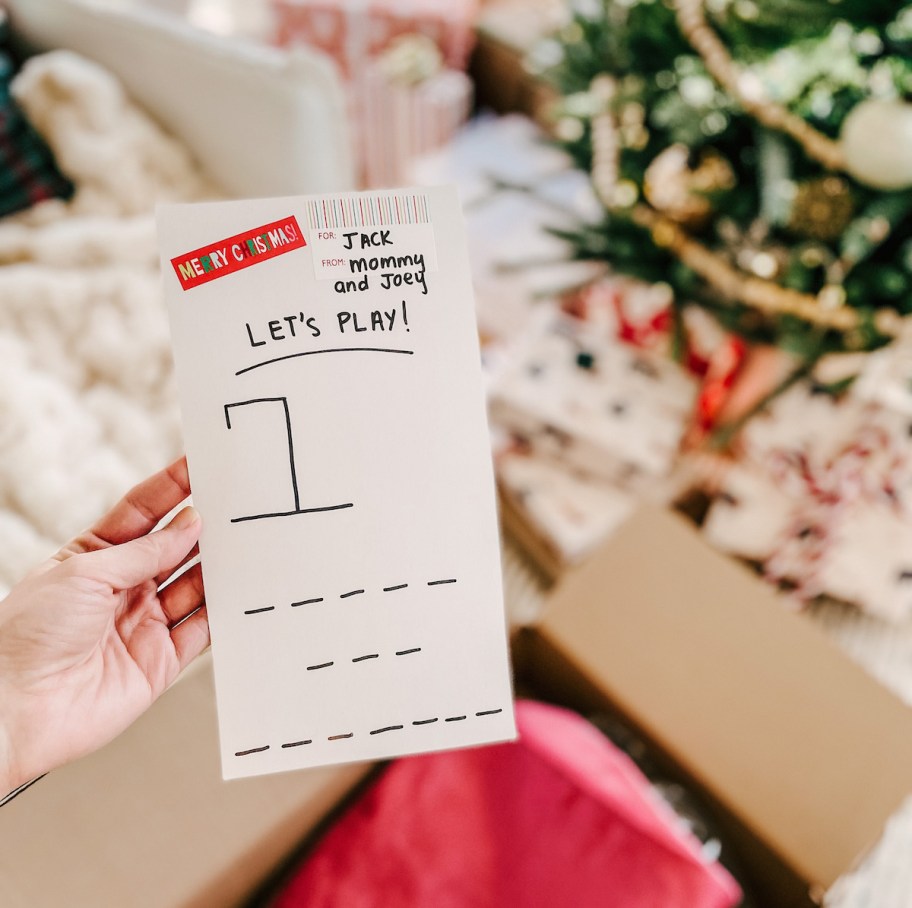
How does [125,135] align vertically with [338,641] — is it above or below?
above

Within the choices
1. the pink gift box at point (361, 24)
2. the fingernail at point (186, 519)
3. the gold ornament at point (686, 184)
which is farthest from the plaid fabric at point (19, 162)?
the gold ornament at point (686, 184)

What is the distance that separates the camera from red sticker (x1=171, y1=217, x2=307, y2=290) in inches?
20.3

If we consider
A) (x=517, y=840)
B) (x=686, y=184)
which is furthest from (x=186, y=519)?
(x=686, y=184)

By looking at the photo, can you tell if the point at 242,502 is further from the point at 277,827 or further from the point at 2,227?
the point at 2,227

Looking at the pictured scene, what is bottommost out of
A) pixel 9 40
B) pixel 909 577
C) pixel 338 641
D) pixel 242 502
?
pixel 909 577

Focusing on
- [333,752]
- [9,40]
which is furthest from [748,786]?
[9,40]

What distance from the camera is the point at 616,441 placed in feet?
3.81

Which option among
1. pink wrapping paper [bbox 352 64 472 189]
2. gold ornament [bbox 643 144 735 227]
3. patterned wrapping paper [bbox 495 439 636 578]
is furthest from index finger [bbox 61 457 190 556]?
pink wrapping paper [bbox 352 64 472 189]

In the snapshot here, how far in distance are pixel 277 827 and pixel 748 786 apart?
0.50 meters

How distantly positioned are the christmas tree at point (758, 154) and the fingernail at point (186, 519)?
768 mm

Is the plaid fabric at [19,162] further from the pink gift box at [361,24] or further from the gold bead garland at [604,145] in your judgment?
the gold bead garland at [604,145]

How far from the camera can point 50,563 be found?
1.93ft

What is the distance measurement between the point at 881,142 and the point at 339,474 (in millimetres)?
713

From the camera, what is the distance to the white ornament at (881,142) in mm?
750
